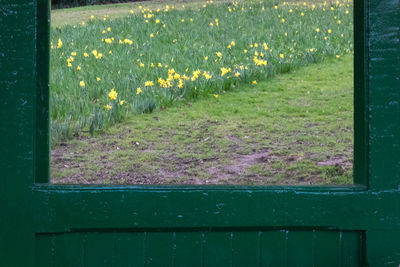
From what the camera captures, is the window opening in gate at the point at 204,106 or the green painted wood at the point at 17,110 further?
the window opening in gate at the point at 204,106

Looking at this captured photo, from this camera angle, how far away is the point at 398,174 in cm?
194

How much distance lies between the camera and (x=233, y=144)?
4473 mm

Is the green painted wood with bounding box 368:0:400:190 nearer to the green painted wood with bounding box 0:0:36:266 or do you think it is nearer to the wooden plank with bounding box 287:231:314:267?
the wooden plank with bounding box 287:231:314:267

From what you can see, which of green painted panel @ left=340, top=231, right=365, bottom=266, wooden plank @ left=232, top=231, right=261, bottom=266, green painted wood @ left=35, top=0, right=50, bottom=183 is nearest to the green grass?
green painted wood @ left=35, top=0, right=50, bottom=183

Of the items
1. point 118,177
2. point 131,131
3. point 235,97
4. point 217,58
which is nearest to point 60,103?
point 131,131

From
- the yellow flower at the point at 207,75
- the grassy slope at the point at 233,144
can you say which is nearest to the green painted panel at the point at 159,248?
the grassy slope at the point at 233,144

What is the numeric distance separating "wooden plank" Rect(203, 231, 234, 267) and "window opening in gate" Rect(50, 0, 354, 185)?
5.68 ft

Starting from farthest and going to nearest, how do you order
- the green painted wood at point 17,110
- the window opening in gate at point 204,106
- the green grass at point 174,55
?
the green grass at point 174,55 → the window opening in gate at point 204,106 → the green painted wood at point 17,110

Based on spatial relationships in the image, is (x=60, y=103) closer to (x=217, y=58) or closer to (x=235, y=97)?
(x=235, y=97)

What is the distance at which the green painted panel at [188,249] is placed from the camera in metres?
1.98

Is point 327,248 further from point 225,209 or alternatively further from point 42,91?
point 42,91

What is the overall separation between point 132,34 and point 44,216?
5848 millimetres

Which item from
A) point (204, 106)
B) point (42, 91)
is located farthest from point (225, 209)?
point (204, 106)

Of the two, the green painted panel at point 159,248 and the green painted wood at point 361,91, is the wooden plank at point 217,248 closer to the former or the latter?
the green painted panel at point 159,248
